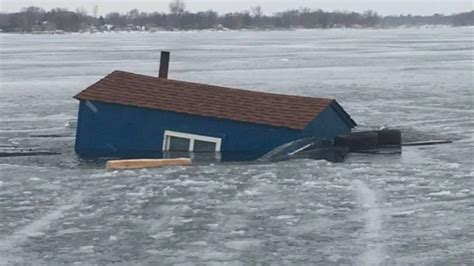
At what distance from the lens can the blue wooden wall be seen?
17844 millimetres

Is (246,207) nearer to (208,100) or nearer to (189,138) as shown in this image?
(189,138)

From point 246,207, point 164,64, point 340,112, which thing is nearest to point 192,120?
point 340,112

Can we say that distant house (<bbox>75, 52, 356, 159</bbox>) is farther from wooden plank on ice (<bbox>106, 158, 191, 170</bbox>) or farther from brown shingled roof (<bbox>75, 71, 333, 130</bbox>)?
wooden plank on ice (<bbox>106, 158, 191, 170</bbox>)

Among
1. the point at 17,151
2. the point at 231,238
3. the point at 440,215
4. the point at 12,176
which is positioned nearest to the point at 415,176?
the point at 440,215

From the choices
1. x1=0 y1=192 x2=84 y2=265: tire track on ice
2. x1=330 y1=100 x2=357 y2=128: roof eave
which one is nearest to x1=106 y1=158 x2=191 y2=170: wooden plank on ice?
x1=0 y1=192 x2=84 y2=265: tire track on ice

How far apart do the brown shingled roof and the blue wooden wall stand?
0.13 meters

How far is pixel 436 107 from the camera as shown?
2595cm

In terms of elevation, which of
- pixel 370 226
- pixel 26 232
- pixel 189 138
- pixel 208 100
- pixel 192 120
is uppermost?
pixel 208 100

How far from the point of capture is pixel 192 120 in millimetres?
18016

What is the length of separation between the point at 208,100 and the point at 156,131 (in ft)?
4.29

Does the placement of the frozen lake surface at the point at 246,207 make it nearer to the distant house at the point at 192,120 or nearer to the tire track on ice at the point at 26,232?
the tire track on ice at the point at 26,232

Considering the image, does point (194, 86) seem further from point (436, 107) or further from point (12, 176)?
point (436, 107)

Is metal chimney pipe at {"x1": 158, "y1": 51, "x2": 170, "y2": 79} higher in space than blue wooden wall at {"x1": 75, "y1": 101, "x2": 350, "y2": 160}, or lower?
higher

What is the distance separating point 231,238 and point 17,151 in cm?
953
